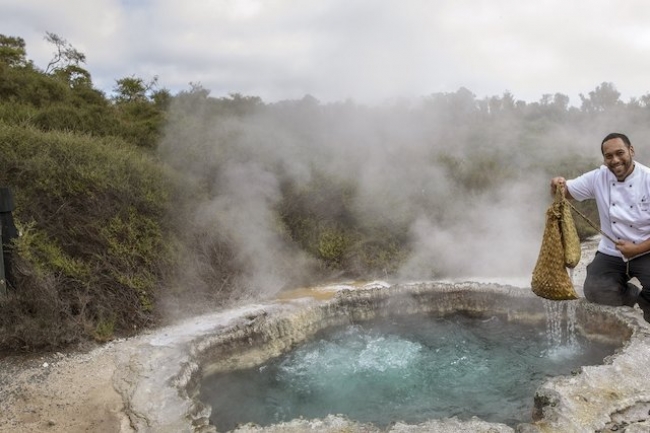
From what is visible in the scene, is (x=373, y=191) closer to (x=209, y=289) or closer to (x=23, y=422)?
(x=209, y=289)

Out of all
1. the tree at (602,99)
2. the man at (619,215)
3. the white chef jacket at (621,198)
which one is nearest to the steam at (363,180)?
the man at (619,215)

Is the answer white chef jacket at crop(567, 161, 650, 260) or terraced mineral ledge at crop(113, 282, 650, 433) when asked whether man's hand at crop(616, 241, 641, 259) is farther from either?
terraced mineral ledge at crop(113, 282, 650, 433)

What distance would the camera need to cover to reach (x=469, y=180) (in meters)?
8.55

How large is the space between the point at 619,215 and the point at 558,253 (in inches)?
16.6

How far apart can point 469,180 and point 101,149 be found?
19.2 feet

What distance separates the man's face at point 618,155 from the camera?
Answer: 9.42 ft

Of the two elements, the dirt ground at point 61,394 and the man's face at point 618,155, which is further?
the dirt ground at point 61,394

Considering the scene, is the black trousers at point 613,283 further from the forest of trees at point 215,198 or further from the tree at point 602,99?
the tree at point 602,99

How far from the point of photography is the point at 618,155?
2877mm

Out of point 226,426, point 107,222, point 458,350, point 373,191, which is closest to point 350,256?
point 373,191

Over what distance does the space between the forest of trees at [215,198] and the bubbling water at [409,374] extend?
140 cm

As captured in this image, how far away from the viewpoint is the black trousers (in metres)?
3.19

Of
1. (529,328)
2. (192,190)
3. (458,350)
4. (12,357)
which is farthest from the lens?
(192,190)

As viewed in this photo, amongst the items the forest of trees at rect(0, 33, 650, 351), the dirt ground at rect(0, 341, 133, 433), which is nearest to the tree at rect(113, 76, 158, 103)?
the forest of trees at rect(0, 33, 650, 351)
